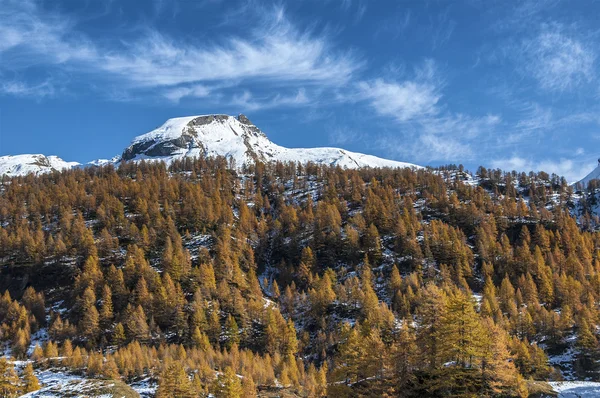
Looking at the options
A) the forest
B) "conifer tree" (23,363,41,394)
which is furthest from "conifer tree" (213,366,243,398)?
"conifer tree" (23,363,41,394)

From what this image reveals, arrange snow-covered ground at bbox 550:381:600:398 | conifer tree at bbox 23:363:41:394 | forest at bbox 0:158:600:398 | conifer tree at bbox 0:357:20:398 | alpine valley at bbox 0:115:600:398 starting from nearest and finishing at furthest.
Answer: snow-covered ground at bbox 550:381:600:398
alpine valley at bbox 0:115:600:398
forest at bbox 0:158:600:398
conifer tree at bbox 0:357:20:398
conifer tree at bbox 23:363:41:394

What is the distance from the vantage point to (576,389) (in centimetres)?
4284

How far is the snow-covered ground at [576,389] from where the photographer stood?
41406mm

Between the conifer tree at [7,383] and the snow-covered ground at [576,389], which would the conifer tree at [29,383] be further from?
the snow-covered ground at [576,389]

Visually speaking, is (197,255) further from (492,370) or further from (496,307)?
(492,370)

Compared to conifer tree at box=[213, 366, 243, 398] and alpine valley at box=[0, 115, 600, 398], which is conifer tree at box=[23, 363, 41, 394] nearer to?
alpine valley at box=[0, 115, 600, 398]

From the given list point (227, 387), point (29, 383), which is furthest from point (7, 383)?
point (227, 387)

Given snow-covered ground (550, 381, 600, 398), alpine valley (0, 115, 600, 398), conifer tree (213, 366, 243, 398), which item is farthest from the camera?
conifer tree (213, 366, 243, 398)

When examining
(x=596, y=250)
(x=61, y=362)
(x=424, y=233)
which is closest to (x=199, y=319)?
(x=61, y=362)

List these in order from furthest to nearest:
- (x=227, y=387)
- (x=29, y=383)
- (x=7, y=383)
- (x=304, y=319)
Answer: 1. (x=304, y=319)
2. (x=29, y=383)
3. (x=227, y=387)
4. (x=7, y=383)

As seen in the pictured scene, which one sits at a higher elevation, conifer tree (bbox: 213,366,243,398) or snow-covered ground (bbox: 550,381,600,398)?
snow-covered ground (bbox: 550,381,600,398)

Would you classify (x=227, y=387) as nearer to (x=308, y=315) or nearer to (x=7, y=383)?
(x=7, y=383)

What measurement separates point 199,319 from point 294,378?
4850 centimetres

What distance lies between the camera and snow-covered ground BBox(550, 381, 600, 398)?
136ft
